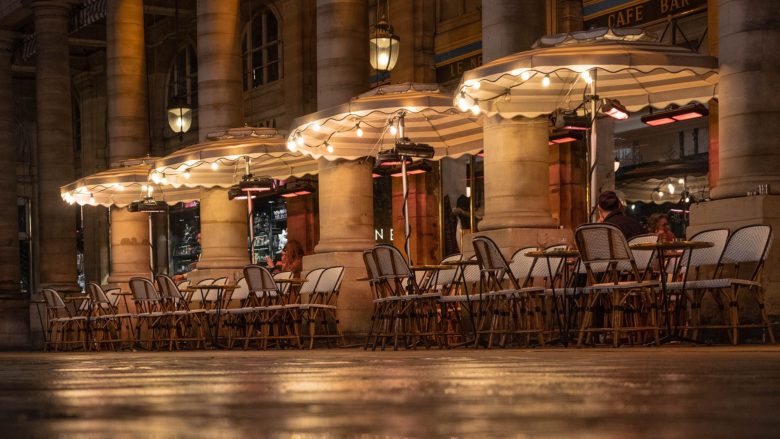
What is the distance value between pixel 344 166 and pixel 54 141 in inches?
588

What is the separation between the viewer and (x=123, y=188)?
86.7 ft

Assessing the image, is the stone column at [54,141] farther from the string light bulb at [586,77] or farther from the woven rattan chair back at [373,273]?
the string light bulb at [586,77]

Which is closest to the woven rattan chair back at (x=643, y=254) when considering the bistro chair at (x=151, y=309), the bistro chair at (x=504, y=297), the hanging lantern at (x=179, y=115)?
the bistro chair at (x=504, y=297)

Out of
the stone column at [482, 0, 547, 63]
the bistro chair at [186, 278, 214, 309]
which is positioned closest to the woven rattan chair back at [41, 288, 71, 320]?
the bistro chair at [186, 278, 214, 309]

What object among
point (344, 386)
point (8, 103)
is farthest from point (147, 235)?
point (344, 386)

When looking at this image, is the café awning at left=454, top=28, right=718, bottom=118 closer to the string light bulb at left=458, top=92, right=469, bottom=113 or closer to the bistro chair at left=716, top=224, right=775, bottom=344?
the string light bulb at left=458, top=92, right=469, bottom=113

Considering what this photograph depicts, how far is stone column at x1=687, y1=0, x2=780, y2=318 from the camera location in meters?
12.6

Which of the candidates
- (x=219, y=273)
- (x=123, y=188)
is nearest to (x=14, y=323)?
(x=123, y=188)

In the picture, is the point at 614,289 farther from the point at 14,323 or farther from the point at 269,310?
the point at 14,323

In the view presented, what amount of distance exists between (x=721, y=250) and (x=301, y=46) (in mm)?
19546

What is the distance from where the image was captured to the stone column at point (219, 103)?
24.6m

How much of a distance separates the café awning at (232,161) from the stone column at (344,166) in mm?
1031

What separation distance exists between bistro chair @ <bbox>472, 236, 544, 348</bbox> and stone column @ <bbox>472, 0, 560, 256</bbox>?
2.53m

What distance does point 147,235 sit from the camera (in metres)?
29.0
